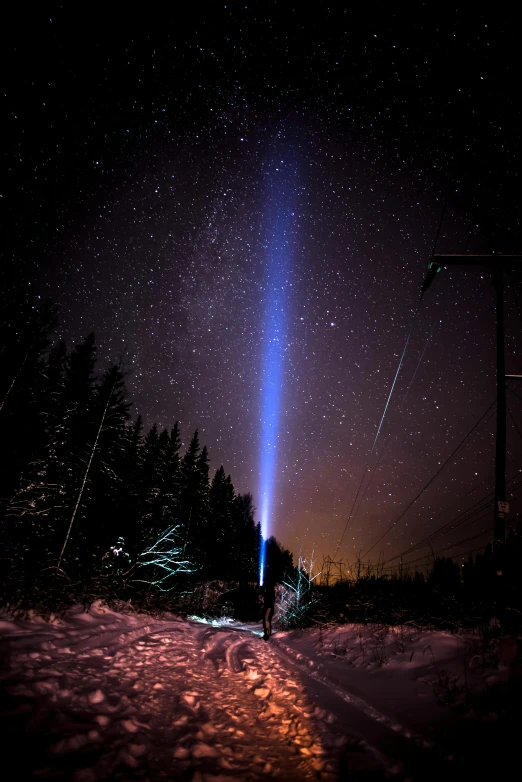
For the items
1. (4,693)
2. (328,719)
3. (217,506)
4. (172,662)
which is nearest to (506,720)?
(328,719)

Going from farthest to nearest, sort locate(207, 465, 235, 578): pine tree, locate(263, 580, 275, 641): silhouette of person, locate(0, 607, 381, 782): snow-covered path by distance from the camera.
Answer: locate(207, 465, 235, 578): pine tree < locate(263, 580, 275, 641): silhouette of person < locate(0, 607, 381, 782): snow-covered path

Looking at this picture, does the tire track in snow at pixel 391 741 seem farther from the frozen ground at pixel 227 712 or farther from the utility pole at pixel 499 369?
the utility pole at pixel 499 369

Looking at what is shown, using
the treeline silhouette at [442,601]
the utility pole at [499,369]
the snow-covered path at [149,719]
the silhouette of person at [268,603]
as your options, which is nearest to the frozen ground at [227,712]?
the snow-covered path at [149,719]

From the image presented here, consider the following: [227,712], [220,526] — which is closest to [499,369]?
[227,712]

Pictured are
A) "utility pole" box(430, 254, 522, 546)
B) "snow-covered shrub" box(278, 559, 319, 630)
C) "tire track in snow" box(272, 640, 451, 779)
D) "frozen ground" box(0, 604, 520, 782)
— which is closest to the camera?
"frozen ground" box(0, 604, 520, 782)

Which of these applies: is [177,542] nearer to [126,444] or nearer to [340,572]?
[126,444]

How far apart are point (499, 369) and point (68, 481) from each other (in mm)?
17744

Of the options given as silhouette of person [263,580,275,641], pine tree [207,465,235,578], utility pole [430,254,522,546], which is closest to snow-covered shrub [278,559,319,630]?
silhouette of person [263,580,275,641]

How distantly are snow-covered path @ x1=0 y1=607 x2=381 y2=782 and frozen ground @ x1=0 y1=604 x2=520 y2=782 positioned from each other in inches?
0.6

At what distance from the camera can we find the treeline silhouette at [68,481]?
34.1 feet

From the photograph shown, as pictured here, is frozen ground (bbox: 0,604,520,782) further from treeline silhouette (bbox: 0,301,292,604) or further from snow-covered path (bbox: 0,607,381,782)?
treeline silhouette (bbox: 0,301,292,604)

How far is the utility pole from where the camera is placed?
316 inches

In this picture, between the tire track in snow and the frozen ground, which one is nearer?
the frozen ground

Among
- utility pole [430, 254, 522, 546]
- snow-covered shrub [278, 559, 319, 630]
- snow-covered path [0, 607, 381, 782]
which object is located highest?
utility pole [430, 254, 522, 546]
